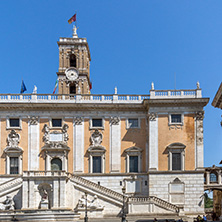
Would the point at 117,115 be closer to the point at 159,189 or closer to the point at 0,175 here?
the point at 159,189

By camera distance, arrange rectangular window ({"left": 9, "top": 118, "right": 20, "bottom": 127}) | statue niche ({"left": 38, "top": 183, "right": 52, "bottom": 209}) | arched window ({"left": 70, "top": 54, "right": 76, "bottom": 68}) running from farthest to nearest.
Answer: arched window ({"left": 70, "top": 54, "right": 76, "bottom": 68})
rectangular window ({"left": 9, "top": 118, "right": 20, "bottom": 127})
statue niche ({"left": 38, "top": 183, "right": 52, "bottom": 209})

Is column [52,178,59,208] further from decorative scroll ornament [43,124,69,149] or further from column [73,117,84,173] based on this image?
decorative scroll ornament [43,124,69,149]

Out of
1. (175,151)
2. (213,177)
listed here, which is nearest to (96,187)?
(175,151)

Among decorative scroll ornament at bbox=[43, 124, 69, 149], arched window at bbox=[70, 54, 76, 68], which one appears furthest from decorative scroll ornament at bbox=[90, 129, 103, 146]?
arched window at bbox=[70, 54, 76, 68]

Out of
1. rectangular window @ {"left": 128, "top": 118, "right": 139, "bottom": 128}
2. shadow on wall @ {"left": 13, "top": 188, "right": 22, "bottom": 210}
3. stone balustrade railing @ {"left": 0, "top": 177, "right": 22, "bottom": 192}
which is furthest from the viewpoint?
rectangular window @ {"left": 128, "top": 118, "right": 139, "bottom": 128}

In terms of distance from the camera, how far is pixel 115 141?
50.1m

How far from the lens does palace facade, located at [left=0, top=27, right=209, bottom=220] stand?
1901 inches

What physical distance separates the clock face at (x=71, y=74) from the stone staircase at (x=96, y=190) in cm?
2064

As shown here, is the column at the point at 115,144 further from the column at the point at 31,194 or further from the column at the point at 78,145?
the column at the point at 31,194

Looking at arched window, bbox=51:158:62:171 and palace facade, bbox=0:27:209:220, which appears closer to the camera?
palace facade, bbox=0:27:209:220

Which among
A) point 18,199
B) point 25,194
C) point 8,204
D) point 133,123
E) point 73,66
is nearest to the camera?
point 25,194

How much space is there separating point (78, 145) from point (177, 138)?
10112mm

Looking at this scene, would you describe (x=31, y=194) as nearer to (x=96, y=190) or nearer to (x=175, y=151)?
(x=96, y=190)

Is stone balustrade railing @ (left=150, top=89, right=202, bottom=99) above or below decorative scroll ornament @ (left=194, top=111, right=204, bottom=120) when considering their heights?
above
